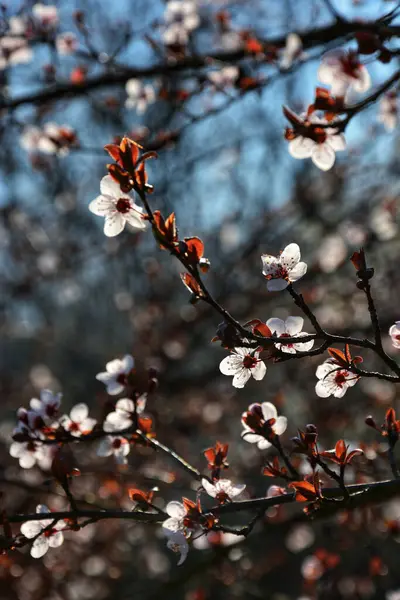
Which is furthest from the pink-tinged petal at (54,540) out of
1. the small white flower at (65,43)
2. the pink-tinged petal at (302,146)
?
the small white flower at (65,43)

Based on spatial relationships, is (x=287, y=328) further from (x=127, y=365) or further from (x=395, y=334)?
(x=127, y=365)

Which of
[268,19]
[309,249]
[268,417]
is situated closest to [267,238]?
[309,249]

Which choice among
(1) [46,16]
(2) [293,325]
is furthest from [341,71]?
(1) [46,16]

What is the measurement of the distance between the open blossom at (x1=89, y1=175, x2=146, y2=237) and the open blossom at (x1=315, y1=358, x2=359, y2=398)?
0.58 meters

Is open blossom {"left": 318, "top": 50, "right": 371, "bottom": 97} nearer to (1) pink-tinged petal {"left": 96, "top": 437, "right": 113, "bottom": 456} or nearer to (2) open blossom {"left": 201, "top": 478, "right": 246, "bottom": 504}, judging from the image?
(2) open blossom {"left": 201, "top": 478, "right": 246, "bottom": 504}

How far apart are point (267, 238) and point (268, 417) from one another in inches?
171

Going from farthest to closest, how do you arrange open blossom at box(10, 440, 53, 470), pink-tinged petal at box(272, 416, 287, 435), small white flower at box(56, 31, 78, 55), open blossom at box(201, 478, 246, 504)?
1. small white flower at box(56, 31, 78, 55)
2. open blossom at box(10, 440, 53, 470)
3. pink-tinged petal at box(272, 416, 287, 435)
4. open blossom at box(201, 478, 246, 504)

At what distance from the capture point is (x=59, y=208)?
8281 millimetres

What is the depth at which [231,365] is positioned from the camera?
137 cm

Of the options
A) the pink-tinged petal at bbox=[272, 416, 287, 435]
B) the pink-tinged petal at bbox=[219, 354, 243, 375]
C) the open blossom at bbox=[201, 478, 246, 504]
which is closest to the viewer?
→ the pink-tinged petal at bbox=[219, 354, 243, 375]

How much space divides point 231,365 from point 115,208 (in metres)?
0.46

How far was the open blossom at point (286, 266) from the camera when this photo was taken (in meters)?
1.30

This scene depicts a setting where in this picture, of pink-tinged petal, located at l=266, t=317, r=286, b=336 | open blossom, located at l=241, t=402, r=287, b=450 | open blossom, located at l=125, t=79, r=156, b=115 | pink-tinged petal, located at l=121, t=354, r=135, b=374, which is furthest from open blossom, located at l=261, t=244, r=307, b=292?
open blossom, located at l=125, t=79, r=156, b=115

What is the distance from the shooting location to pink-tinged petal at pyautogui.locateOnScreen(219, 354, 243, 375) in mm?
1364
